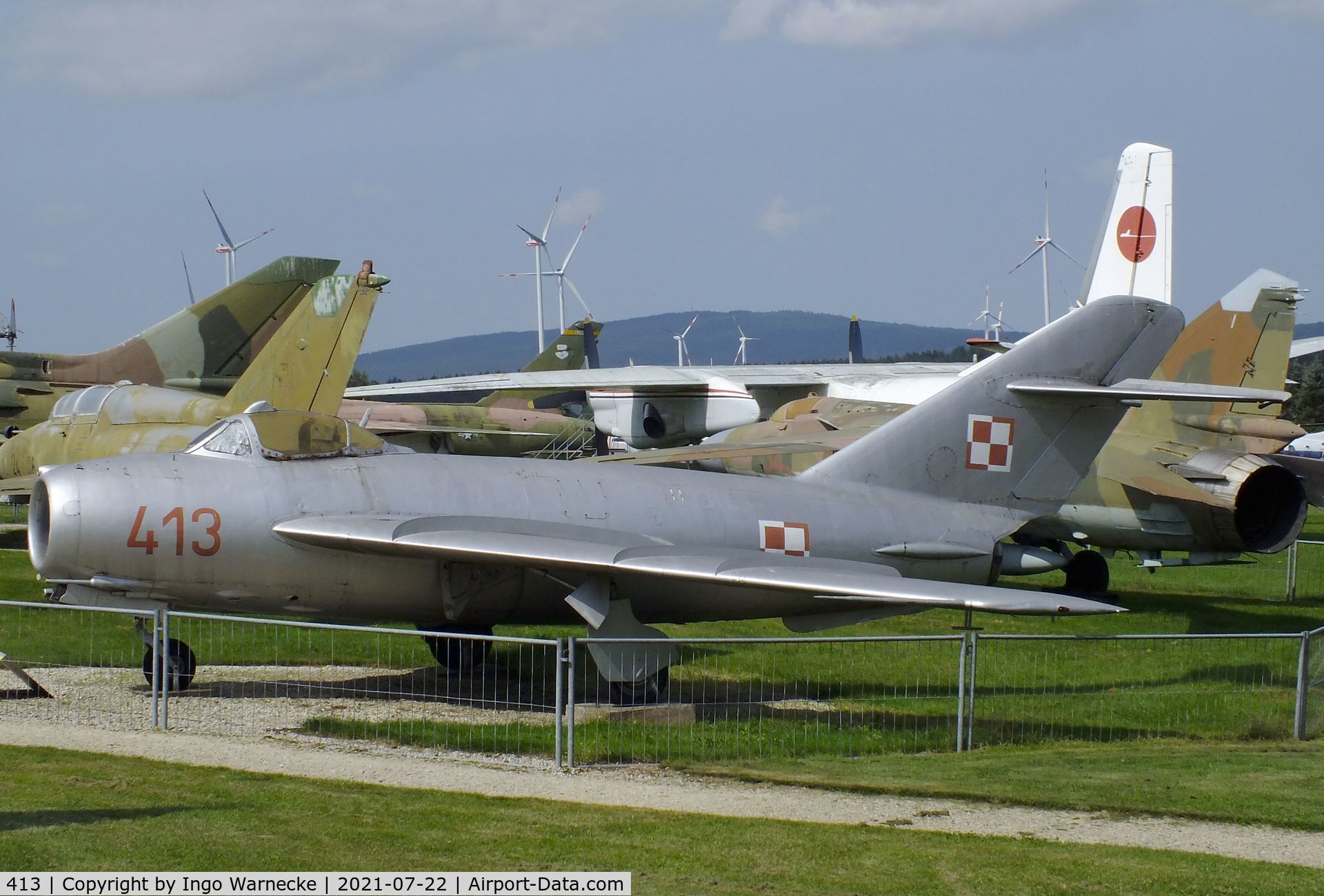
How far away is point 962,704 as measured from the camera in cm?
1062

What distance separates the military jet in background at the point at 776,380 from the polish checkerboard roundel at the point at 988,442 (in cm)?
1150

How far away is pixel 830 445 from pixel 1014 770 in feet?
34.3

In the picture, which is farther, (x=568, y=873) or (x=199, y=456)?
(x=199, y=456)

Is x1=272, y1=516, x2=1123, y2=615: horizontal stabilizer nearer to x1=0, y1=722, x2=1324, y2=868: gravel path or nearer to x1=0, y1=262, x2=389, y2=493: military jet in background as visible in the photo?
x1=0, y1=722, x2=1324, y2=868: gravel path

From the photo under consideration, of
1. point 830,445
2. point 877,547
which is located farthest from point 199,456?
point 830,445

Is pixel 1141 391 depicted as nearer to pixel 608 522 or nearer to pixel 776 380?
pixel 608 522

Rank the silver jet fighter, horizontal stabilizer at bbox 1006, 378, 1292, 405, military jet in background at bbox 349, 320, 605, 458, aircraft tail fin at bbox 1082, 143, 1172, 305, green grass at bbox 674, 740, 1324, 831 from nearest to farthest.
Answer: green grass at bbox 674, 740, 1324, 831 < the silver jet fighter < horizontal stabilizer at bbox 1006, 378, 1292, 405 < aircraft tail fin at bbox 1082, 143, 1172, 305 < military jet in background at bbox 349, 320, 605, 458

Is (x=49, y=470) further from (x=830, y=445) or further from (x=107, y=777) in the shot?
(x=830, y=445)

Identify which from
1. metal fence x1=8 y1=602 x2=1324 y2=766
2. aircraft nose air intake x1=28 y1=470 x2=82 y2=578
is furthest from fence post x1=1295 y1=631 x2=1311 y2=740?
aircraft nose air intake x1=28 y1=470 x2=82 y2=578

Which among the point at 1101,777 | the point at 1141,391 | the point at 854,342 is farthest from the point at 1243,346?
the point at 854,342

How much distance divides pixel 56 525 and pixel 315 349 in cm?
900

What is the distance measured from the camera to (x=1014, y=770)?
31.6 feet

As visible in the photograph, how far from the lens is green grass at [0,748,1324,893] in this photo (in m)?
6.66

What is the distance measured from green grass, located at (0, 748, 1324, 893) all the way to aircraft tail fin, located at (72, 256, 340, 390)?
720 inches
